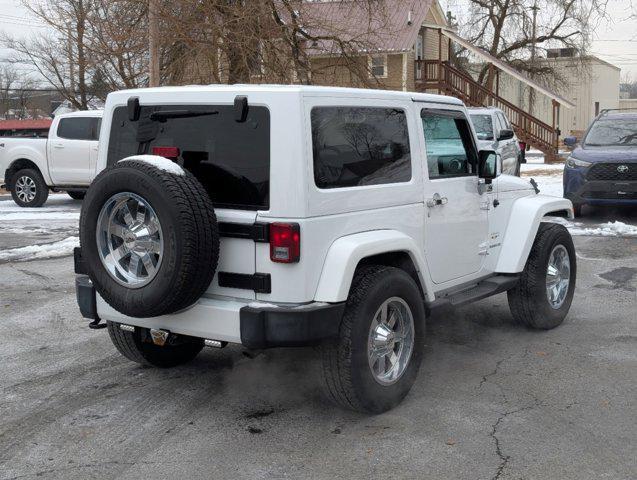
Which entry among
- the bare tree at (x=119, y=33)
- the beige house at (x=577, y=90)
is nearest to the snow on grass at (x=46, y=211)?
the bare tree at (x=119, y=33)

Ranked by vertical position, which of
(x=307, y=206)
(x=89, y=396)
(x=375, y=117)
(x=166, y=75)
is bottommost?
(x=89, y=396)

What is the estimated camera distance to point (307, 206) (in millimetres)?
4301

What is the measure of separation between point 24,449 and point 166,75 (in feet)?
54.3

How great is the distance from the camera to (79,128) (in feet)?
54.9

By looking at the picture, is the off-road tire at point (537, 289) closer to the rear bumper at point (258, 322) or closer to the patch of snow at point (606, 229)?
the rear bumper at point (258, 322)

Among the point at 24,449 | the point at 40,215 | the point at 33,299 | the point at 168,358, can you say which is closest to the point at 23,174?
the point at 40,215

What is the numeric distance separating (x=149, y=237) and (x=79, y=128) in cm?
1321

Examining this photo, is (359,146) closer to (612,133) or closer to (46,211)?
(612,133)

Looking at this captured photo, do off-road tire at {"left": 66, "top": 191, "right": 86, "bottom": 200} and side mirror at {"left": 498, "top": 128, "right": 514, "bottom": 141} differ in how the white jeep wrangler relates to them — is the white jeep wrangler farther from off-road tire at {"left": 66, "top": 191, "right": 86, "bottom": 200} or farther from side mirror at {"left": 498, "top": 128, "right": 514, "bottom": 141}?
off-road tire at {"left": 66, "top": 191, "right": 86, "bottom": 200}

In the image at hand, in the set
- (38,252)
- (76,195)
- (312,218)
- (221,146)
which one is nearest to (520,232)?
(312,218)

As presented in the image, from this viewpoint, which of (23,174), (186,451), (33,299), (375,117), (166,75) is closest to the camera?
(186,451)

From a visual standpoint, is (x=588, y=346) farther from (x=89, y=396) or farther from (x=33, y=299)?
(x=33, y=299)

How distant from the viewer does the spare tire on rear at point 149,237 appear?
13.8 ft

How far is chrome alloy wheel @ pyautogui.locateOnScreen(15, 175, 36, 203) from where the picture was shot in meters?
17.1
